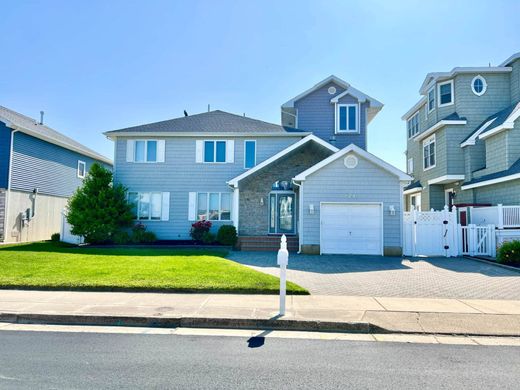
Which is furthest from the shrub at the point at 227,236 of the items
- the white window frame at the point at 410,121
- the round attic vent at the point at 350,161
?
the white window frame at the point at 410,121

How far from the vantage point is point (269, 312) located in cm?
656

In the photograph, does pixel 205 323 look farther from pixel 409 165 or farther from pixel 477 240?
pixel 409 165

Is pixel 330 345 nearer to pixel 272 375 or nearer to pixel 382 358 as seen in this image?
pixel 382 358

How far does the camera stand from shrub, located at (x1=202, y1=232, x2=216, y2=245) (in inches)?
695

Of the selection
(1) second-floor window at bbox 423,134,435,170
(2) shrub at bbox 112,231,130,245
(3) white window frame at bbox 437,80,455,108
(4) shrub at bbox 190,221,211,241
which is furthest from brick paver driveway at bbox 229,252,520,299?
(3) white window frame at bbox 437,80,455,108

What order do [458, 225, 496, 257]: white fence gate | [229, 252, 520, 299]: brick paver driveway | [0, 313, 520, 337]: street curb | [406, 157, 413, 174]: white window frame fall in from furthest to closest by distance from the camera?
[406, 157, 413, 174]: white window frame, [458, 225, 496, 257]: white fence gate, [229, 252, 520, 299]: brick paver driveway, [0, 313, 520, 337]: street curb

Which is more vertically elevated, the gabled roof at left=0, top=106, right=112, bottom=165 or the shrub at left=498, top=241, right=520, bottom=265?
the gabled roof at left=0, top=106, right=112, bottom=165

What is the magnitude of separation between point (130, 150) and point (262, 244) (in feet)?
31.2

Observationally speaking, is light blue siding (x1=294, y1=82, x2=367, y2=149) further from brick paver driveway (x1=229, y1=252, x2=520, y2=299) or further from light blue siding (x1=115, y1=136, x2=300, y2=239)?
brick paver driveway (x1=229, y1=252, x2=520, y2=299)

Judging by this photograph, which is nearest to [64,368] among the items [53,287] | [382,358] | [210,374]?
[210,374]

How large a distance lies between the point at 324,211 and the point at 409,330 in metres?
9.78

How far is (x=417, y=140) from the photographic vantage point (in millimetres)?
23906

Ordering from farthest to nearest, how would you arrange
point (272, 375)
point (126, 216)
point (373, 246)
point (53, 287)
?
point (126, 216) < point (373, 246) < point (53, 287) < point (272, 375)

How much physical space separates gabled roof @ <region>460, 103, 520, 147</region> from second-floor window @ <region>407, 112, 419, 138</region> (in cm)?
617
